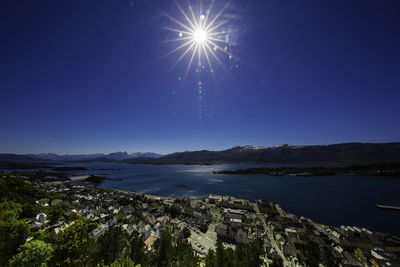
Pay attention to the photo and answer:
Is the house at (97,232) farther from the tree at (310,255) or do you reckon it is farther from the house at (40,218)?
the tree at (310,255)

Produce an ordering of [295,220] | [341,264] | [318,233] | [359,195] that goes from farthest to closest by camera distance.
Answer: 1. [359,195]
2. [295,220]
3. [318,233]
4. [341,264]

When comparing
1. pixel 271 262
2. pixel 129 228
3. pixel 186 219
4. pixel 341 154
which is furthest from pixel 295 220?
pixel 341 154

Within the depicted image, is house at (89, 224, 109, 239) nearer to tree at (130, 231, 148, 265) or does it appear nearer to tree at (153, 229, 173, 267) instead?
tree at (130, 231, 148, 265)

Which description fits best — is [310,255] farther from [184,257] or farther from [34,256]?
[34,256]

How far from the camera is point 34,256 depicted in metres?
11.3

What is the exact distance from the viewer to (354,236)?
22.5 meters

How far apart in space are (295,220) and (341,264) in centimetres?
1148

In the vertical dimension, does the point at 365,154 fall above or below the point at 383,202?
above

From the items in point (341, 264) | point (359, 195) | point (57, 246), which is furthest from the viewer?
point (359, 195)

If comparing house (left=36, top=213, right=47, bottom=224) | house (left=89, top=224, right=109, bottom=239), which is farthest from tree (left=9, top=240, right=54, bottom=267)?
house (left=36, top=213, right=47, bottom=224)

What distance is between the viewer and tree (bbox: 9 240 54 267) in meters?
11.1

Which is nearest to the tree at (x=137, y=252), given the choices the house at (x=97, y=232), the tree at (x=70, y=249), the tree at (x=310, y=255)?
the tree at (x=70, y=249)

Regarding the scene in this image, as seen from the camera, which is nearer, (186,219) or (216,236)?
(216,236)

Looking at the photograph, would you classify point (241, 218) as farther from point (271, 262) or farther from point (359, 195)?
point (359, 195)
